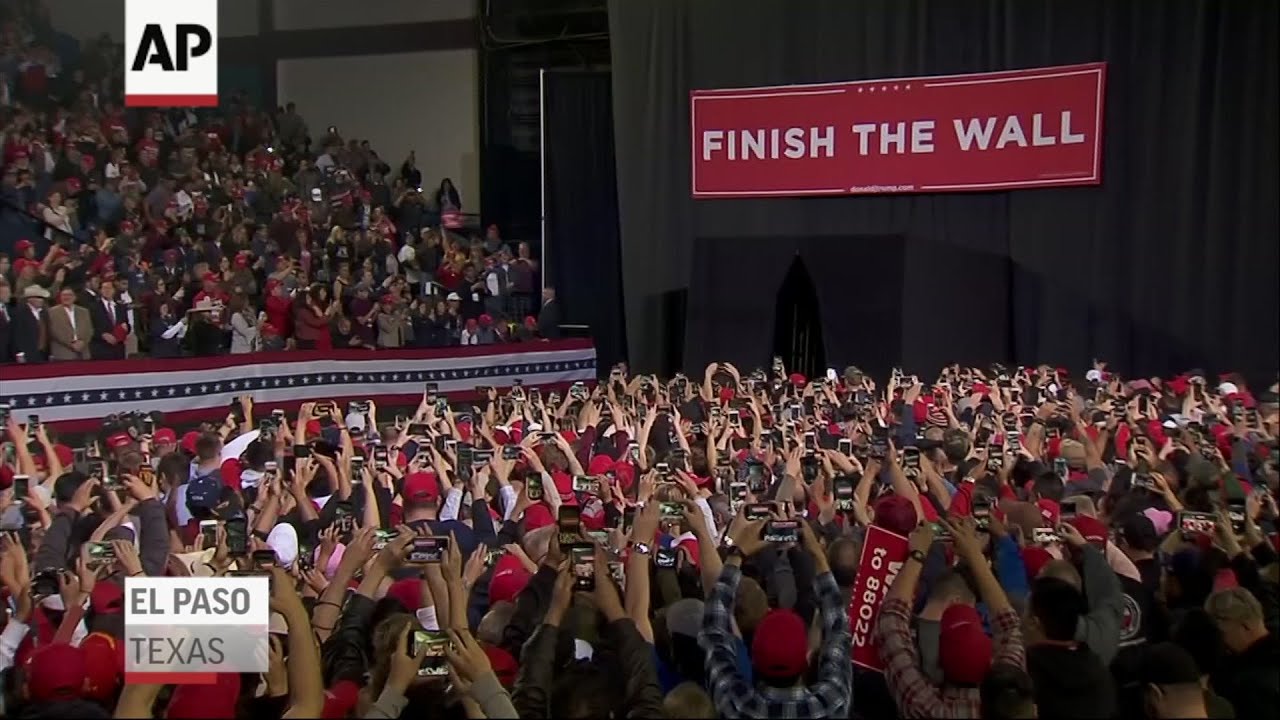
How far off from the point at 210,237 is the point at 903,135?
811 centimetres

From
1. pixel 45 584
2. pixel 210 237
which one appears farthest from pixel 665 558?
pixel 210 237

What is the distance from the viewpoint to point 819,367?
1656 centimetres

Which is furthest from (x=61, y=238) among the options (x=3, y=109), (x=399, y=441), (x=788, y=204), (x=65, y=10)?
(x=788, y=204)

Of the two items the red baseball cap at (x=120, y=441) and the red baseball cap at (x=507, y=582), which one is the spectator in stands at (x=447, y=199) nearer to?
the red baseball cap at (x=120, y=441)

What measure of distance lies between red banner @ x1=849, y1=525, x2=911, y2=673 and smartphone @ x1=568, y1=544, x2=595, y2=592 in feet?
2.87

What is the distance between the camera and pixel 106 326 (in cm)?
1195

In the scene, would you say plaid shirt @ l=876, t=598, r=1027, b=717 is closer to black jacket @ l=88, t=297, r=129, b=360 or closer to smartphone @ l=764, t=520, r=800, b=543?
smartphone @ l=764, t=520, r=800, b=543

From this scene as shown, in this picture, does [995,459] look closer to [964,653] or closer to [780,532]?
[780,532]

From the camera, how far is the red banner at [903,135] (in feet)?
49.3

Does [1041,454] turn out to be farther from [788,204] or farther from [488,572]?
[788,204]

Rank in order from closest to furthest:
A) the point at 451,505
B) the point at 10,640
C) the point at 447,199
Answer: the point at 10,640 → the point at 451,505 → the point at 447,199

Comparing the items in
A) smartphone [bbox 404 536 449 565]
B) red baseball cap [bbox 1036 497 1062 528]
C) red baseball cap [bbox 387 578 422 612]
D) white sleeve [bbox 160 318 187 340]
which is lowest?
red baseball cap [bbox 387 578 422 612]

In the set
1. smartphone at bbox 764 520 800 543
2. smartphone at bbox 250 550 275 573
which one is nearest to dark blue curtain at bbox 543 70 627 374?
smartphone at bbox 764 520 800 543

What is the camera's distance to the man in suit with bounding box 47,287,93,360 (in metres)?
11.5
